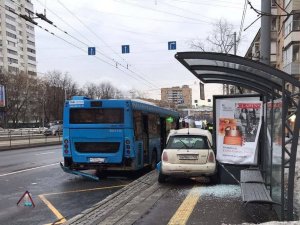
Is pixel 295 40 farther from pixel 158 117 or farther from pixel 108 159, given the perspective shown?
pixel 108 159

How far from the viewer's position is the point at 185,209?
8367mm

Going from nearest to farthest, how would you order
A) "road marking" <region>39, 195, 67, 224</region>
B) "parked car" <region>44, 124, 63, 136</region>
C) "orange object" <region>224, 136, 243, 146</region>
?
"road marking" <region>39, 195, 67, 224</region> < "orange object" <region>224, 136, 243, 146</region> < "parked car" <region>44, 124, 63, 136</region>

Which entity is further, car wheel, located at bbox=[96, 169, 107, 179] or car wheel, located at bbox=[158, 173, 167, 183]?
car wheel, located at bbox=[96, 169, 107, 179]

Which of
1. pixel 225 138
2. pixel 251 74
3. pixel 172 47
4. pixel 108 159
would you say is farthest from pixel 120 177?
pixel 172 47

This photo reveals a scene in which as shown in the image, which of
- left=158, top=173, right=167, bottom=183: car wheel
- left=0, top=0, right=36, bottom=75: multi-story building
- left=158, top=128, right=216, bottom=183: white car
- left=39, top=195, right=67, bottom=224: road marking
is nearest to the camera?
left=39, top=195, right=67, bottom=224: road marking

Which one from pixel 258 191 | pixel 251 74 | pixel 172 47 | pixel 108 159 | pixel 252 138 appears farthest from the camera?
pixel 172 47

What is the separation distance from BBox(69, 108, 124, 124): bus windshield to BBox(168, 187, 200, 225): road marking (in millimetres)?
4788

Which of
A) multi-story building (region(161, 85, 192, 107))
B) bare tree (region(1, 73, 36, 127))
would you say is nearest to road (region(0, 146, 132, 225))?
bare tree (region(1, 73, 36, 127))

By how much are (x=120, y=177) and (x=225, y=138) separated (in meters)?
4.99

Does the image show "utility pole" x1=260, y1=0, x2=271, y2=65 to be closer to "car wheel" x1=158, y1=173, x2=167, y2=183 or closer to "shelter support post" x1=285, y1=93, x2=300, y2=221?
"car wheel" x1=158, y1=173, x2=167, y2=183

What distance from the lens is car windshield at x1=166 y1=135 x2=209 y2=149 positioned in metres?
12.2

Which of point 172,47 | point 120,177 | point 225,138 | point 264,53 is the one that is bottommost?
point 120,177

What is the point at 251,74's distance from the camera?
8227mm

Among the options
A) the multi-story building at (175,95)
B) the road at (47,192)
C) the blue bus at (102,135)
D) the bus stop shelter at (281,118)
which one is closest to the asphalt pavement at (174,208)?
the bus stop shelter at (281,118)
